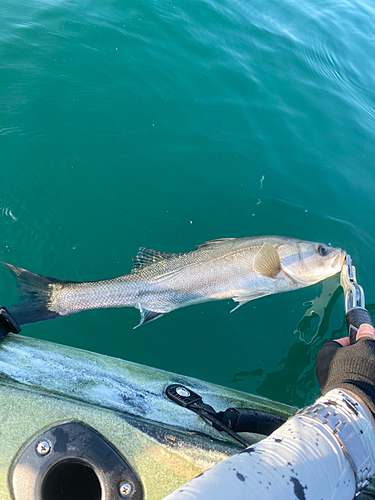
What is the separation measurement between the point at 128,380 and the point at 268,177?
463 cm

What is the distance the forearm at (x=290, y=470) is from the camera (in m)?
1.46

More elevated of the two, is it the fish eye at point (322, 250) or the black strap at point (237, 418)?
the fish eye at point (322, 250)

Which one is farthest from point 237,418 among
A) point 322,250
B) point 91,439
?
point 322,250

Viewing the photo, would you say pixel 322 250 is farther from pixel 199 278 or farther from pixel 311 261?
pixel 199 278

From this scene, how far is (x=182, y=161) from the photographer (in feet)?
20.7

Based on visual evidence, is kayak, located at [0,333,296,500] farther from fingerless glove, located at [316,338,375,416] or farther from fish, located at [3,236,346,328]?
fish, located at [3,236,346,328]

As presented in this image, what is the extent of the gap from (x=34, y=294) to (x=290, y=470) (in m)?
3.34

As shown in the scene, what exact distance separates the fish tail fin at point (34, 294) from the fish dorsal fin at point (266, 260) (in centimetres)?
230

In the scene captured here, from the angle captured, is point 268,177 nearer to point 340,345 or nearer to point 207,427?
point 340,345

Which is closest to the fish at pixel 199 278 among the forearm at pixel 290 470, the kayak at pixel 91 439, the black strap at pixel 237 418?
the kayak at pixel 91 439

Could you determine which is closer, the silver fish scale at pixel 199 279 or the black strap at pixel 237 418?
the black strap at pixel 237 418

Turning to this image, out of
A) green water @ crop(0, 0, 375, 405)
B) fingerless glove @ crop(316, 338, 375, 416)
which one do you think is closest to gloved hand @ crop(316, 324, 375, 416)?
fingerless glove @ crop(316, 338, 375, 416)

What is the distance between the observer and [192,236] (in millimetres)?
5605

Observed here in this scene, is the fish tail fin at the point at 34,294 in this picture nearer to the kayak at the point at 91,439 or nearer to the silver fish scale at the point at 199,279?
the silver fish scale at the point at 199,279
